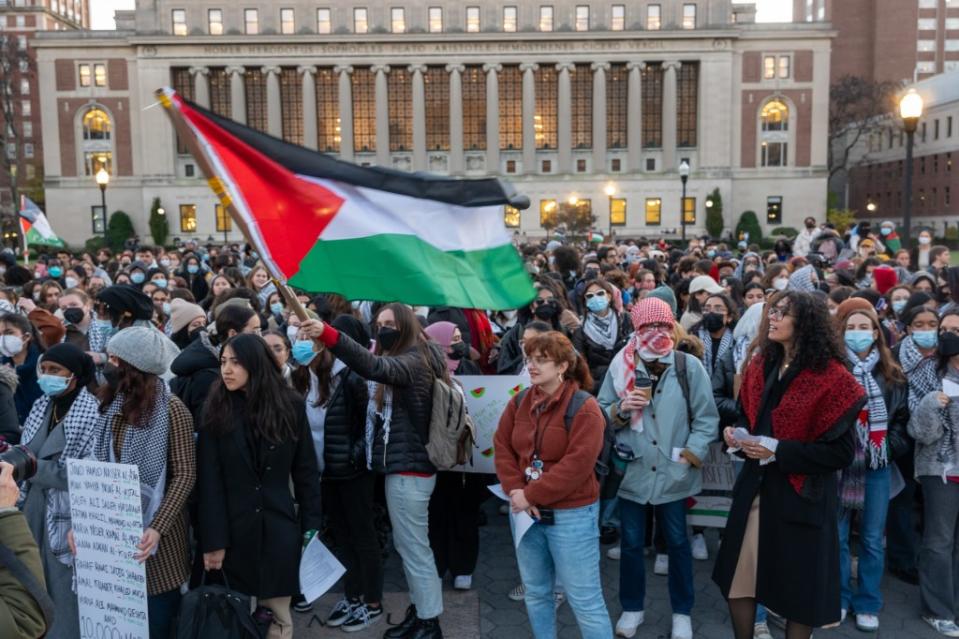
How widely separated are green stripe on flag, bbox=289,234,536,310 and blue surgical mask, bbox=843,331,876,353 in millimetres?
3001

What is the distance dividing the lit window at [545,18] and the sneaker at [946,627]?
69.0 m

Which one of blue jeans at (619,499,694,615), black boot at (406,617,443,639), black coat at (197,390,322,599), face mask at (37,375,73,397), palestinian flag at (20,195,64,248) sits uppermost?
palestinian flag at (20,195,64,248)

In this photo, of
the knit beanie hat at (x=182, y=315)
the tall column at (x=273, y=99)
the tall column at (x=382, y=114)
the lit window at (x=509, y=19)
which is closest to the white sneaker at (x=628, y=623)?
the knit beanie hat at (x=182, y=315)

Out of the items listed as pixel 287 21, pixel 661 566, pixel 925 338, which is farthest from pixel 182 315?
pixel 287 21

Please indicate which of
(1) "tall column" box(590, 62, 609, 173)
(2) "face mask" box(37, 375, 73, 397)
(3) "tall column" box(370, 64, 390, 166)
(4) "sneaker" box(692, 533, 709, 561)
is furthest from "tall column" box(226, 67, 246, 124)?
(2) "face mask" box(37, 375, 73, 397)

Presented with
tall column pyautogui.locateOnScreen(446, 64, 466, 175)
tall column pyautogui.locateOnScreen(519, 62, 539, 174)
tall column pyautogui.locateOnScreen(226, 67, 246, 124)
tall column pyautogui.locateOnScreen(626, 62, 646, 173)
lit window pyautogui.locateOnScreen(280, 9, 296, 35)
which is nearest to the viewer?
tall column pyautogui.locateOnScreen(226, 67, 246, 124)

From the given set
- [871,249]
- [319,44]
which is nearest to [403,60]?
→ [319,44]

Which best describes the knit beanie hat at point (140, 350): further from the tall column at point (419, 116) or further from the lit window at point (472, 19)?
the lit window at point (472, 19)

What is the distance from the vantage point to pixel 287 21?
69.4 metres

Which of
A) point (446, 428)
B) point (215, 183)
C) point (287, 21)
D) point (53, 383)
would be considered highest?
point (287, 21)

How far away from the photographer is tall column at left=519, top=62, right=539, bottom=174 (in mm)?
68938

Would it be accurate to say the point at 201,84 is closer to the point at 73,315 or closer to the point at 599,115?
the point at 599,115

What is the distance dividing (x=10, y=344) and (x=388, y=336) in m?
3.76

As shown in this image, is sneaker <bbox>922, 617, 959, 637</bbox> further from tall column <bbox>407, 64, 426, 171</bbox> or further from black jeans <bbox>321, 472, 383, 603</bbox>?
tall column <bbox>407, 64, 426, 171</bbox>
